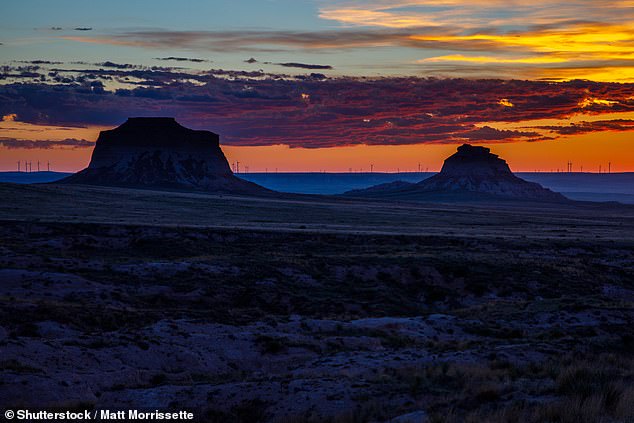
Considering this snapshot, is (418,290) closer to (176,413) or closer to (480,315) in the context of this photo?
(480,315)

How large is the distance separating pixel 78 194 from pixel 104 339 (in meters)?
103

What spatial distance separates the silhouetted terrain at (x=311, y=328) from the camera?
47.1ft

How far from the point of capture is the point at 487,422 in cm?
1148

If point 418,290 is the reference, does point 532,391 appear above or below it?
above

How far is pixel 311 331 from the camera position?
2567 centimetres

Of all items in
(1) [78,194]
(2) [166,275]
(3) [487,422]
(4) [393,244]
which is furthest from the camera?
(1) [78,194]

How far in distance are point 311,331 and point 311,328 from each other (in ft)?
1.14

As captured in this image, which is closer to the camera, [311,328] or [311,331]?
[311,331]

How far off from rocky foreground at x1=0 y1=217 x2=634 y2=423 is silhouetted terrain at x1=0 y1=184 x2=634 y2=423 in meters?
0.08

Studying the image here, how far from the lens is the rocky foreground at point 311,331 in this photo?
14266 millimetres

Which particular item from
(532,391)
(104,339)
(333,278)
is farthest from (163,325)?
(333,278)

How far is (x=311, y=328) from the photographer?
26.0 metres

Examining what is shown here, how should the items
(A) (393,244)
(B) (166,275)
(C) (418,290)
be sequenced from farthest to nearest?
(A) (393,244)
(C) (418,290)
(B) (166,275)

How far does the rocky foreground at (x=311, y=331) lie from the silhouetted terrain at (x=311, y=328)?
8cm
